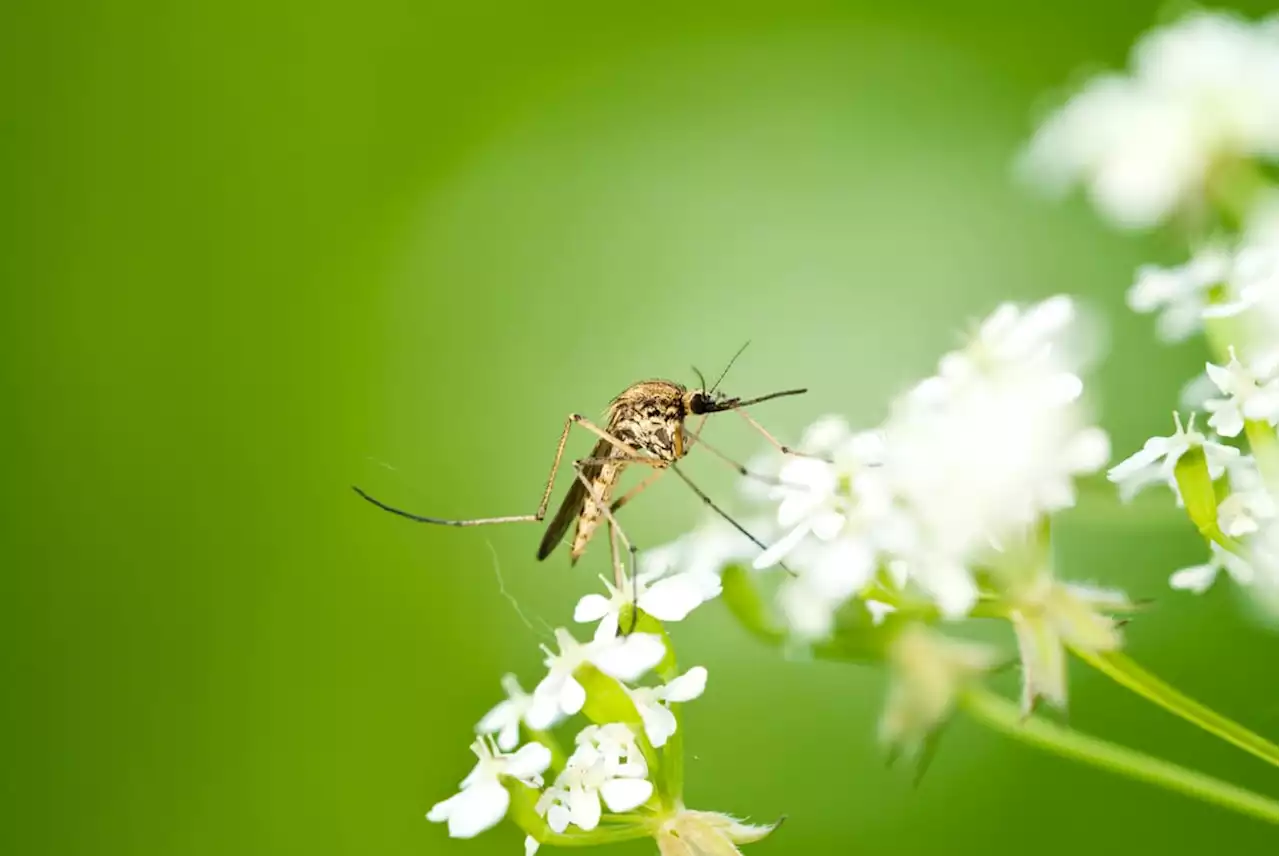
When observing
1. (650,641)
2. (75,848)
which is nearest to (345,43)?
(75,848)

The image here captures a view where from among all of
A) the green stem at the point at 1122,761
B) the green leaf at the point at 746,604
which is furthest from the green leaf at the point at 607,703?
the green stem at the point at 1122,761

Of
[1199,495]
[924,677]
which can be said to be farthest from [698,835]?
[1199,495]

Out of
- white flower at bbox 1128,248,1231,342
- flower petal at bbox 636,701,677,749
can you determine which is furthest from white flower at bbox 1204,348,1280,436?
flower petal at bbox 636,701,677,749

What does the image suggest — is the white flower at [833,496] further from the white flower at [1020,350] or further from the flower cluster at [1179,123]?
the flower cluster at [1179,123]

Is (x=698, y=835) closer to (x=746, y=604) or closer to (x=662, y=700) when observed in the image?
(x=662, y=700)

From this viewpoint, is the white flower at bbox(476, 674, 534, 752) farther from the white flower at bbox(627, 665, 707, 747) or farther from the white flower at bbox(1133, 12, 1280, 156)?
the white flower at bbox(1133, 12, 1280, 156)

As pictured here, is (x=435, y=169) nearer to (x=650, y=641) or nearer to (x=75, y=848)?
(x=75, y=848)
